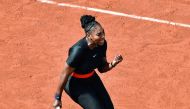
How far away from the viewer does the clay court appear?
10484 mm

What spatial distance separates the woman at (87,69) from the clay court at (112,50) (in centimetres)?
199

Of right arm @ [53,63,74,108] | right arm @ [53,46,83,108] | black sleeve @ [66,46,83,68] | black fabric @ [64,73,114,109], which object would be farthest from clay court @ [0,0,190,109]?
black sleeve @ [66,46,83,68]

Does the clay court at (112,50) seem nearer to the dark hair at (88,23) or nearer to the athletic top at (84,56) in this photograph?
the athletic top at (84,56)

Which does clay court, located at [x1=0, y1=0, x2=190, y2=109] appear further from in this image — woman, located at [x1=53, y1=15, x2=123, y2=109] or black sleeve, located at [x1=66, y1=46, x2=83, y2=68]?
black sleeve, located at [x1=66, y1=46, x2=83, y2=68]

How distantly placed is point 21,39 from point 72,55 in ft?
15.0

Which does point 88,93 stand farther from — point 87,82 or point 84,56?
point 84,56

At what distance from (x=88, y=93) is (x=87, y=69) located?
40 centimetres

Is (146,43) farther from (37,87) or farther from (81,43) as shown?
(81,43)

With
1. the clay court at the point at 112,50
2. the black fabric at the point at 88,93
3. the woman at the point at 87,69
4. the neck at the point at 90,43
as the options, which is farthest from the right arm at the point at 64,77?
the clay court at the point at 112,50

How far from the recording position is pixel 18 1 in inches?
540

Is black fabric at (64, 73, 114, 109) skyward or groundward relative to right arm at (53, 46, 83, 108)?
groundward

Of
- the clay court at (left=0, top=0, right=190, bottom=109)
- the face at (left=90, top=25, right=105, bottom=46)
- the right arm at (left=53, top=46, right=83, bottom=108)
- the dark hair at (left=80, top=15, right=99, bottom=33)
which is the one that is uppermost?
the dark hair at (left=80, top=15, right=99, bottom=33)

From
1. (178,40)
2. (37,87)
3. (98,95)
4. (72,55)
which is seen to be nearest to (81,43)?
(72,55)

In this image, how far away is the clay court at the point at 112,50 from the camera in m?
10.5
